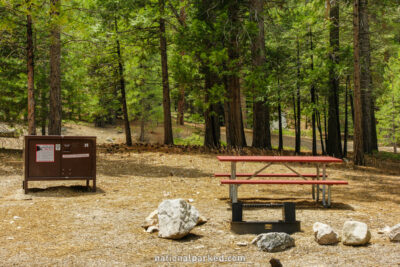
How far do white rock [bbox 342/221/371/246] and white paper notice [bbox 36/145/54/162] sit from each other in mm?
6338

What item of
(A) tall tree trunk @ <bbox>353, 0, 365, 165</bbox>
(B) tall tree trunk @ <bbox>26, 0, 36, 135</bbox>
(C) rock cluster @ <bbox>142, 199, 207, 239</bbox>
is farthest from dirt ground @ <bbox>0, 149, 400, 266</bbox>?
(A) tall tree trunk @ <bbox>353, 0, 365, 165</bbox>

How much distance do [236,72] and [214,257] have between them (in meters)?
12.5

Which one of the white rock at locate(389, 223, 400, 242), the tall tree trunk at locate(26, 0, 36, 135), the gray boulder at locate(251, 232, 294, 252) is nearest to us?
the gray boulder at locate(251, 232, 294, 252)

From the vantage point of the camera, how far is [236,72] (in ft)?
55.9

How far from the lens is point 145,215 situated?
7.35m

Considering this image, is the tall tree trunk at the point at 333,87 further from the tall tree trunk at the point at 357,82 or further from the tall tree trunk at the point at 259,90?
the tall tree trunk at the point at 259,90

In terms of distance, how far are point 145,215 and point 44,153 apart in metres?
3.23

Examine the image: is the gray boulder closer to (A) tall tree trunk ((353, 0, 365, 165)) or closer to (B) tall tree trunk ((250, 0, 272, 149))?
(A) tall tree trunk ((353, 0, 365, 165))

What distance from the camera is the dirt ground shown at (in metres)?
5.22

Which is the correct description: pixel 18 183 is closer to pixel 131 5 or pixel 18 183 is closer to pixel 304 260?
pixel 304 260

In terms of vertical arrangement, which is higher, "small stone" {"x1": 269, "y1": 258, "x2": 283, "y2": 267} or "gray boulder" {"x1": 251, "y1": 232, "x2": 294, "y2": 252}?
"gray boulder" {"x1": 251, "y1": 232, "x2": 294, "y2": 252}

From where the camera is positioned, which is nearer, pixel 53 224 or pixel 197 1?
pixel 53 224

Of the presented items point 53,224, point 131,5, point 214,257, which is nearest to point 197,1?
point 131,5

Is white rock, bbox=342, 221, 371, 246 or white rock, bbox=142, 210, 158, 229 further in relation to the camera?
white rock, bbox=142, 210, 158, 229
